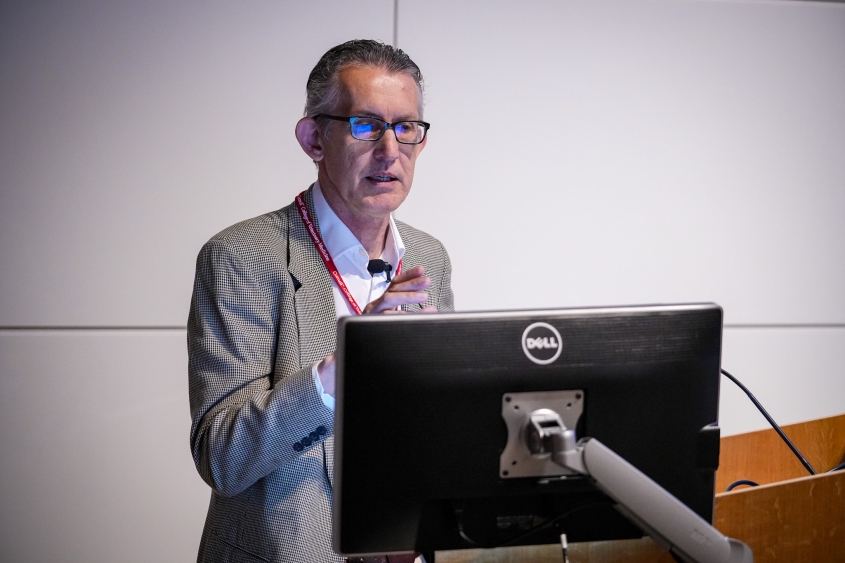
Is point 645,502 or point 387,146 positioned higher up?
point 387,146

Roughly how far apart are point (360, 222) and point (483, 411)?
2.68ft

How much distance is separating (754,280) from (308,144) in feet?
7.59

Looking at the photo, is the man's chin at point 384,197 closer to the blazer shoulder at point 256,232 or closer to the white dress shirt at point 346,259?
the white dress shirt at point 346,259

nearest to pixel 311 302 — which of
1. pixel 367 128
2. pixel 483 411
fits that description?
pixel 367 128

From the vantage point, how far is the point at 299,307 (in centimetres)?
148

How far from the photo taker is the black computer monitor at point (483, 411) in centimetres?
90

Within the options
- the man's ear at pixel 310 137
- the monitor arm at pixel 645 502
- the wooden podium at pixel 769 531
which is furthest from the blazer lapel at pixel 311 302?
the monitor arm at pixel 645 502

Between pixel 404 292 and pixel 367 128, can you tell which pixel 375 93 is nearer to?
pixel 367 128

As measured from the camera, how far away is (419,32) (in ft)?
9.53

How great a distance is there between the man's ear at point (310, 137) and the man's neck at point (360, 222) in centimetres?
8

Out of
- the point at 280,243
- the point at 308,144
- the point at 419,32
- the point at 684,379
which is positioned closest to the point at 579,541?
the point at 684,379

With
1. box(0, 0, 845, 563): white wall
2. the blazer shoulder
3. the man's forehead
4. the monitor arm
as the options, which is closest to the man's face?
the man's forehead

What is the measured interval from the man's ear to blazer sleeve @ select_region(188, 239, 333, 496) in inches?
13.4

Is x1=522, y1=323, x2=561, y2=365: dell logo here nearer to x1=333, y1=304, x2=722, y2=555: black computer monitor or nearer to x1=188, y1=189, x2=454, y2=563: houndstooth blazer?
x1=333, y1=304, x2=722, y2=555: black computer monitor
